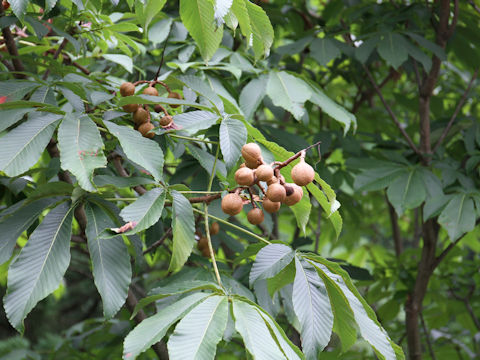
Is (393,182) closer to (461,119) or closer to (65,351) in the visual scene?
(461,119)

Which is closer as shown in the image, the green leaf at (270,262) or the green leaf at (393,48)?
the green leaf at (270,262)

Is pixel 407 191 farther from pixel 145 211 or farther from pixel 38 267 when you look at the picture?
pixel 38 267

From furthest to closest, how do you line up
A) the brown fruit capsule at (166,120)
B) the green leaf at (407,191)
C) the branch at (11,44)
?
the green leaf at (407,191) < the branch at (11,44) < the brown fruit capsule at (166,120)

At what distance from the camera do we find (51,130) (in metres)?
0.86

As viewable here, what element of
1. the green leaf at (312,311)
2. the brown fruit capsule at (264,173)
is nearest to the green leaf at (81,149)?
the brown fruit capsule at (264,173)

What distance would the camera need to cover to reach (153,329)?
703 millimetres

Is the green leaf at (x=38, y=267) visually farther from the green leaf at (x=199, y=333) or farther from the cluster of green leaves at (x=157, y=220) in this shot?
the green leaf at (x=199, y=333)

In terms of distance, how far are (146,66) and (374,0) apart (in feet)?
3.19

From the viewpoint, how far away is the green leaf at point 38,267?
761 mm

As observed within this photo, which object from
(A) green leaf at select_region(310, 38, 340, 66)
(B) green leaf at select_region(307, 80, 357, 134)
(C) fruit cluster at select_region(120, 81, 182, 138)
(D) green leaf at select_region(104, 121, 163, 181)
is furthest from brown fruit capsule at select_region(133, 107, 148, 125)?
(A) green leaf at select_region(310, 38, 340, 66)

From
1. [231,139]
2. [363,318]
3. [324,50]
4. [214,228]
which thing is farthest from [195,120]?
[324,50]

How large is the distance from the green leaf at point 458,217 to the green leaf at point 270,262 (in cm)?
75

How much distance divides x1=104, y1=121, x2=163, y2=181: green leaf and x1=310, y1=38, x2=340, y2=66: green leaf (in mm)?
851

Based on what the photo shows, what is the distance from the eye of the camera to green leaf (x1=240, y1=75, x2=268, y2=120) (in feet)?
4.45
